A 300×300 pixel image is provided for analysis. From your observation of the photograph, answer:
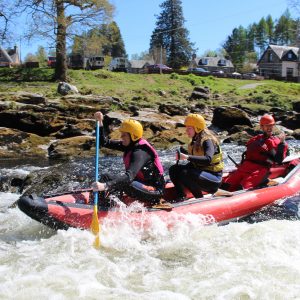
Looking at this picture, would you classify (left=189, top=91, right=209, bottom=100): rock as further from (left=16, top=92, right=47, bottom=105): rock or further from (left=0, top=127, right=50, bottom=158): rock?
(left=0, top=127, right=50, bottom=158): rock

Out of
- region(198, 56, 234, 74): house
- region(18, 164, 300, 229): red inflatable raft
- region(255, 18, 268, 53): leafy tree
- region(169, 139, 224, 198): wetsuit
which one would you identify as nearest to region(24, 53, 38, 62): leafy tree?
region(198, 56, 234, 74): house

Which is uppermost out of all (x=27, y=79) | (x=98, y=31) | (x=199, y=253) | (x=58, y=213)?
(x=98, y=31)

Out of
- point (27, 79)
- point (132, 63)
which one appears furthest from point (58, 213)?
point (132, 63)

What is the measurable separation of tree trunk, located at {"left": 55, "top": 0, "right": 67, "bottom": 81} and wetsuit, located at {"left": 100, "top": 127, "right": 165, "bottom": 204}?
2092 cm

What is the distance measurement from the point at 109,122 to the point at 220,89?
15527 millimetres

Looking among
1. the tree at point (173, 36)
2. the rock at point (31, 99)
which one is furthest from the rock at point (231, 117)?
the tree at point (173, 36)

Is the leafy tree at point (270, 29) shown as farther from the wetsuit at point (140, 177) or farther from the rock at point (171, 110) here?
the wetsuit at point (140, 177)

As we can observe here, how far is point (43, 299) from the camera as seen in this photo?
14.4ft

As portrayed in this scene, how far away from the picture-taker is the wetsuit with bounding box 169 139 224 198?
22.3 feet

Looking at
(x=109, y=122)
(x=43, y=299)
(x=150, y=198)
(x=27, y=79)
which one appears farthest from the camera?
(x=27, y=79)

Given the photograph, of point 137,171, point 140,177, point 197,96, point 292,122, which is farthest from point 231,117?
point 137,171

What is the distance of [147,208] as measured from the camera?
632cm

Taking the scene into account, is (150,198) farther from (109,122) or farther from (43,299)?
(109,122)

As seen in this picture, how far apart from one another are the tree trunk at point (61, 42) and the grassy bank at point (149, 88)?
663 mm
